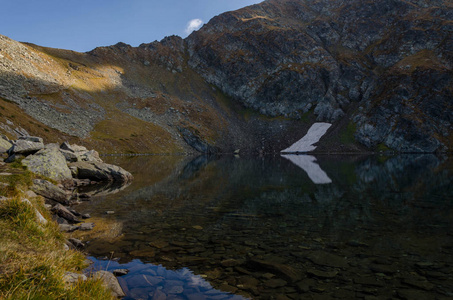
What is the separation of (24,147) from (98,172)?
8.61 m

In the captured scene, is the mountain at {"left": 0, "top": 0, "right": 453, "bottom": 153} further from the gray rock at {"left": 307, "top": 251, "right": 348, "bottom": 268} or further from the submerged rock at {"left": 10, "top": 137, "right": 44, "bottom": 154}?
the gray rock at {"left": 307, "top": 251, "right": 348, "bottom": 268}

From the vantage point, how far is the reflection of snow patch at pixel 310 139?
14238 cm

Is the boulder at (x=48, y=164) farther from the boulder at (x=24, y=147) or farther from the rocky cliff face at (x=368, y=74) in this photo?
the rocky cliff face at (x=368, y=74)

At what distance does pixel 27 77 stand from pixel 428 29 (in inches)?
8346

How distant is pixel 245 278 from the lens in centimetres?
937

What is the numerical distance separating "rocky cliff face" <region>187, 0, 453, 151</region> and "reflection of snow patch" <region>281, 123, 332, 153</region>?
814cm

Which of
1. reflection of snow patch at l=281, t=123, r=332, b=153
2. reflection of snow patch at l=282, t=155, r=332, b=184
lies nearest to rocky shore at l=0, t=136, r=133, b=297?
reflection of snow patch at l=282, t=155, r=332, b=184

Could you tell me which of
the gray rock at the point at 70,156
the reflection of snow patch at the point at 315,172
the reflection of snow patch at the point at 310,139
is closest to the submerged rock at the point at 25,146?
the gray rock at the point at 70,156

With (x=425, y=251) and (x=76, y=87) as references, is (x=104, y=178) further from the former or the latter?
(x=76, y=87)

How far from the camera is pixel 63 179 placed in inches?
1078

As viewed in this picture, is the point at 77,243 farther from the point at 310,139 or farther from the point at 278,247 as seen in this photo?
the point at 310,139

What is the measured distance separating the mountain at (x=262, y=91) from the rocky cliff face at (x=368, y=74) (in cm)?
64

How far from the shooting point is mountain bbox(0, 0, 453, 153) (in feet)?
341

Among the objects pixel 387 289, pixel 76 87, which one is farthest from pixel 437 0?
pixel 387 289
